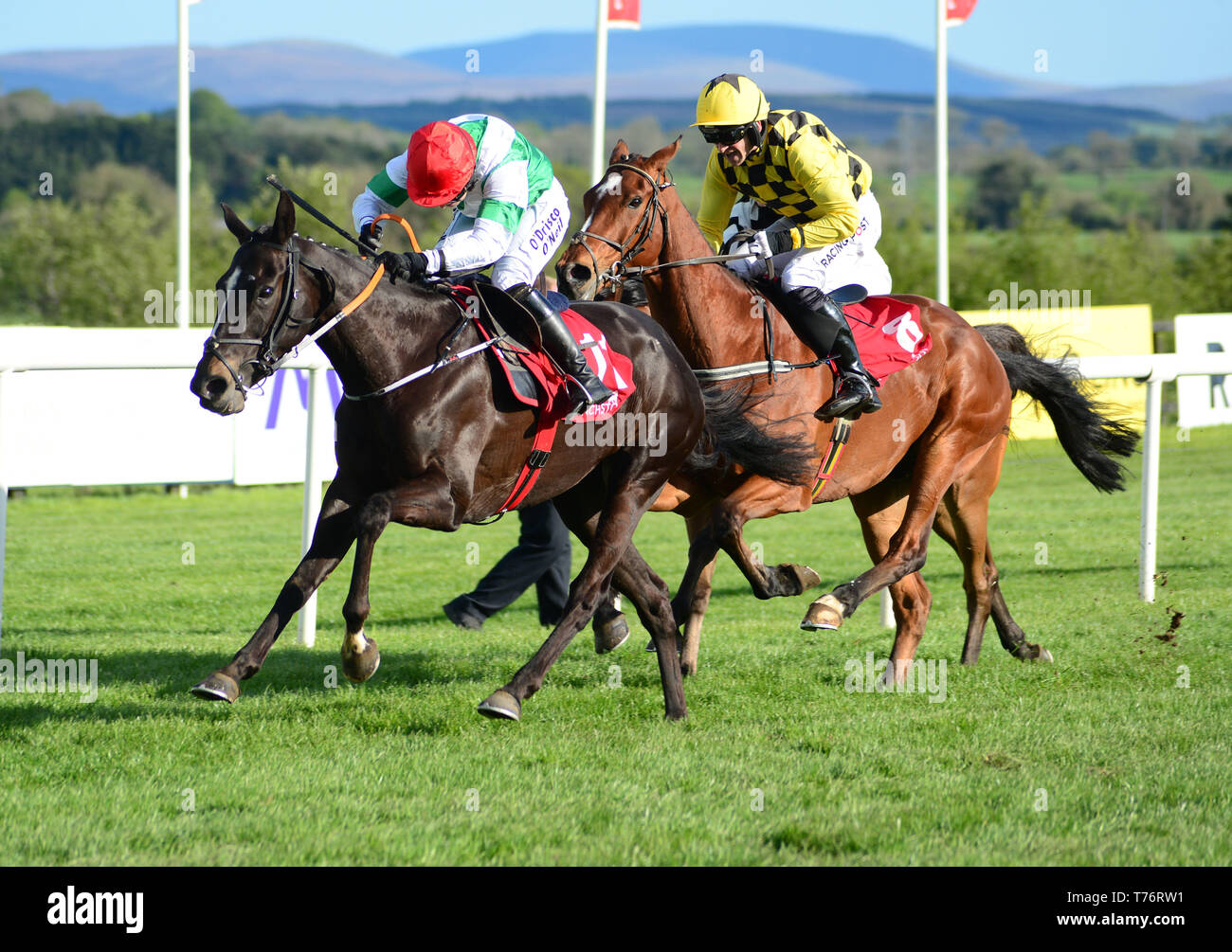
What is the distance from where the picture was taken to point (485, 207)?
4.63 meters

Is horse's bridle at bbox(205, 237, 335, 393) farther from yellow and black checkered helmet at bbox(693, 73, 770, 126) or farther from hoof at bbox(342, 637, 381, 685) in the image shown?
yellow and black checkered helmet at bbox(693, 73, 770, 126)

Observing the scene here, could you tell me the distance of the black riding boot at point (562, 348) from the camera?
459 cm

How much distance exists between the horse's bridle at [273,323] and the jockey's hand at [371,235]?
15.4 inches

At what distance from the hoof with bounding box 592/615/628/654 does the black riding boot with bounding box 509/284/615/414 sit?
1716mm

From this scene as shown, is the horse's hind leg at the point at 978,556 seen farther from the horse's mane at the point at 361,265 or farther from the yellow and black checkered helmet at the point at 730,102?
the horse's mane at the point at 361,265

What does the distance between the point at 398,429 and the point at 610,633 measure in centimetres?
214

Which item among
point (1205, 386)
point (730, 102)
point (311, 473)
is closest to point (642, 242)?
point (730, 102)

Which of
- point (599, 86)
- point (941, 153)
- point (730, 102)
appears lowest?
point (730, 102)

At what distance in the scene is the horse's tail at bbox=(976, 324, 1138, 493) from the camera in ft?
23.2

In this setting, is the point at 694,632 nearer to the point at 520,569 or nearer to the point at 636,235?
the point at 520,569

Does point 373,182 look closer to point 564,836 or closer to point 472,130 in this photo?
point 472,130

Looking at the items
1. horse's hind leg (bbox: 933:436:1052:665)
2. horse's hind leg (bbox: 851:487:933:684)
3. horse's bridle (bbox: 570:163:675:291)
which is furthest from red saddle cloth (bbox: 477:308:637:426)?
horse's hind leg (bbox: 933:436:1052:665)

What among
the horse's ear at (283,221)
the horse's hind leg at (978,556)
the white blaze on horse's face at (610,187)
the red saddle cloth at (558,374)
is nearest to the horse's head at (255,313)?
the horse's ear at (283,221)
